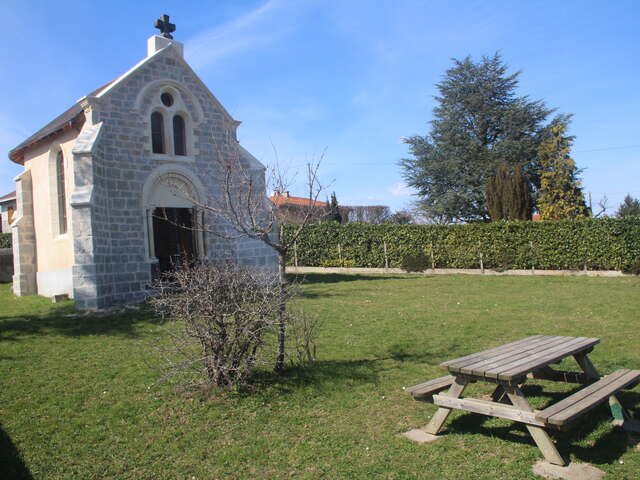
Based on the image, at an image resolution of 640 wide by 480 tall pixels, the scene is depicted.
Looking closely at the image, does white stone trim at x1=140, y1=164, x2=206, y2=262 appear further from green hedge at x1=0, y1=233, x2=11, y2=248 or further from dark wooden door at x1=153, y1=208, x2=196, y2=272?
green hedge at x1=0, y1=233, x2=11, y2=248

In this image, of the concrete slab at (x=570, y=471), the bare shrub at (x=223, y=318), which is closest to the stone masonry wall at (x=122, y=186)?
the bare shrub at (x=223, y=318)

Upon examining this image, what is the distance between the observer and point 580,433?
464 centimetres

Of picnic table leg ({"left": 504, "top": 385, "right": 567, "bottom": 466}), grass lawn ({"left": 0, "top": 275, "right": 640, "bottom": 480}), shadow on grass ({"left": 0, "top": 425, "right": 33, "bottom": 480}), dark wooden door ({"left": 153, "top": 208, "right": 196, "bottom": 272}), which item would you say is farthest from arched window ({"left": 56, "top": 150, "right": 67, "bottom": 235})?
picnic table leg ({"left": 504, "top": 385, "right": 567, "bottom": 466})

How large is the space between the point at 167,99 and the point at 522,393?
13581 mm

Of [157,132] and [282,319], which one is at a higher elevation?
[157,132]

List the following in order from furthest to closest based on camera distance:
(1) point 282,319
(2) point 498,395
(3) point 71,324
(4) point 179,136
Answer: (4) point 179,136 → (3) point 71,324 → (1) point 282,319 → (2) point 498,395

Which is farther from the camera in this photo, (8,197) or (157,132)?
(8,197)

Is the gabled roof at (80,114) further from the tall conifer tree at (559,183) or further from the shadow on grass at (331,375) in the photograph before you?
the tall conifer tree at (559,183)

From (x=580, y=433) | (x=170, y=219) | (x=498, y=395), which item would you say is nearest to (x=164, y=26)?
(x=170, y=219)

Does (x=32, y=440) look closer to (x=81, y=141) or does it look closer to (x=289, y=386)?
(x=289, y=386)

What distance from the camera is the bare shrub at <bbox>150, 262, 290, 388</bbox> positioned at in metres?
5.61

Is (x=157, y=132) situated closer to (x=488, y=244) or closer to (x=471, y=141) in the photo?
(x=488, y=244)

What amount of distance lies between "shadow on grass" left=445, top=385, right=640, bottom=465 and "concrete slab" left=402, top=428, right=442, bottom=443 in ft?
0.83

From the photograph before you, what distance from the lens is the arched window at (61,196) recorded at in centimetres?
1584
